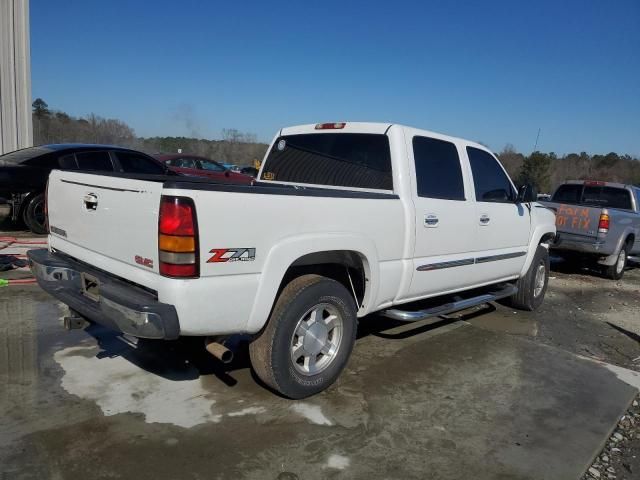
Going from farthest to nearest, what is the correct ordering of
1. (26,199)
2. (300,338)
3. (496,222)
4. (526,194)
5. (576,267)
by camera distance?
(576,267)
(26,199)
(526,194)
(496,222)
(300,338)

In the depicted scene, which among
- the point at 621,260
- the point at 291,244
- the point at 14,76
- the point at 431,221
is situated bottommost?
the point at 621,260

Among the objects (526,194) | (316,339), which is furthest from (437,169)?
(316,339)

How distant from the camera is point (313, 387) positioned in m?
3.65

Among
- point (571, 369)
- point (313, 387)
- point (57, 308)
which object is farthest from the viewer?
point (57, 308)

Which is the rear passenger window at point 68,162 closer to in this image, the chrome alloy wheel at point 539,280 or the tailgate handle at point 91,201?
the tailgate handle at point 91,201

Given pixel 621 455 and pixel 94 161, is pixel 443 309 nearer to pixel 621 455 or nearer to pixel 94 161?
pixel 621 455

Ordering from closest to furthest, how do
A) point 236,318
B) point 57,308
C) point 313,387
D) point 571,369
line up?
1. point 236,318
2. point 313,387
3. point 571,369
4. point 57,308

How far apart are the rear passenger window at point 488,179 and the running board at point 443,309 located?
102 cm

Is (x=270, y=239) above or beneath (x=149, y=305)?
above

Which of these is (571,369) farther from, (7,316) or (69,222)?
(7,316)

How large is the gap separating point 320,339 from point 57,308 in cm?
316

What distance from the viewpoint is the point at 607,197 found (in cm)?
1002

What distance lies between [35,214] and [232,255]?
7.99 metres

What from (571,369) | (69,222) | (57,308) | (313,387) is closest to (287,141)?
(69,222)
